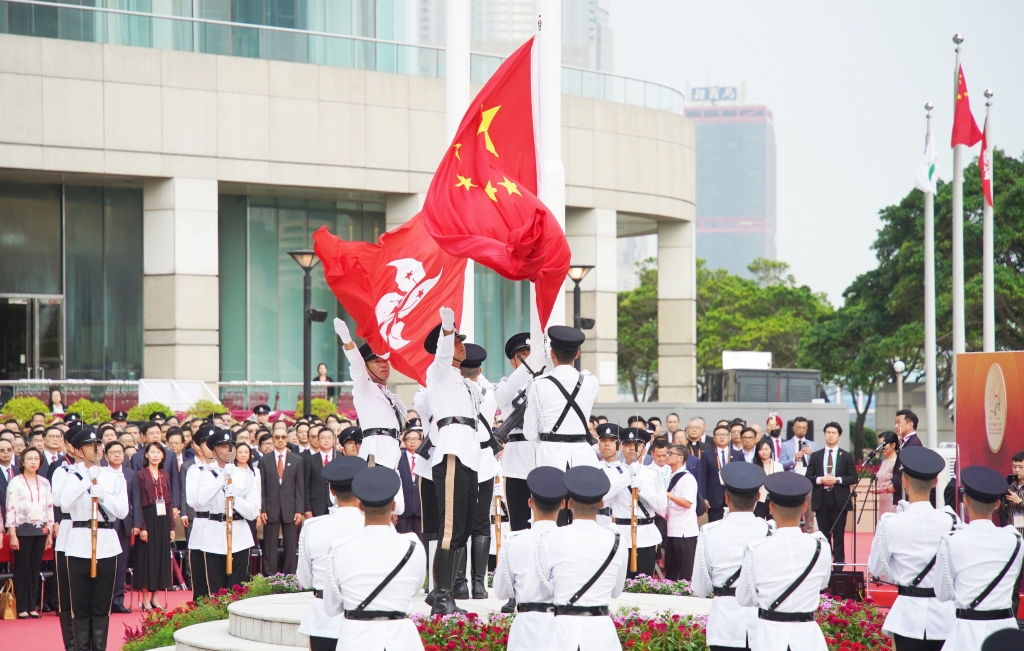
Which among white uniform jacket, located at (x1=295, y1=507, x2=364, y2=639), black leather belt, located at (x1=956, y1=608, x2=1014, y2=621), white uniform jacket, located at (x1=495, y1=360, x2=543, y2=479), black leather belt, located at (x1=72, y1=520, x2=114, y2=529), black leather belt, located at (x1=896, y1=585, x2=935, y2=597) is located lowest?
black leather belt, located at (x1=72, y1=520, x2=114, y2=529)

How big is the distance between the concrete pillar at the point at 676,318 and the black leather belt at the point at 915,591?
2854 centimetres

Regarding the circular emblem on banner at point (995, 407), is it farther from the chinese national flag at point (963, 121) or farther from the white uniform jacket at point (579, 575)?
the chinese national flag at point (963, 121)

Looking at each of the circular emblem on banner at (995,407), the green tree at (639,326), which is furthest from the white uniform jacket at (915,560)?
the green tree at (639,326)

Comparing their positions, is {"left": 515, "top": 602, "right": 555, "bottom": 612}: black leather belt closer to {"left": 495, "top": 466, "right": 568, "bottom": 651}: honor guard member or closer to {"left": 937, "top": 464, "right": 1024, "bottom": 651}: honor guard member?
{"left": 495, "top": 466, "right": 568, "bottom": 651}: honor guard member

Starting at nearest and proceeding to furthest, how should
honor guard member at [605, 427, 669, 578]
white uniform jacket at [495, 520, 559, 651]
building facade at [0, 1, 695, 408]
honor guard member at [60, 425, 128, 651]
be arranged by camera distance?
white uniform jacket at [495, 520, 559, 651], honor guard member at [60, 425, 128, 651], honor guard member at [605, 427, 669, 578], building facade at [0, 1, 695, 408]

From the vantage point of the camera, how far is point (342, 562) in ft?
20.9

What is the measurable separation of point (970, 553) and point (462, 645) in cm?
359

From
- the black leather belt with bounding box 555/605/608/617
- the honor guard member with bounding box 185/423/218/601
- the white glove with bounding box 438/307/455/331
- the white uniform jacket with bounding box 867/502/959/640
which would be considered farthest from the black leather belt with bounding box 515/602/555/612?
the honor guard member with bounding box 185/423/218/601

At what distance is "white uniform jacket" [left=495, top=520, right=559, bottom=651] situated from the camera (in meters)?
6.73

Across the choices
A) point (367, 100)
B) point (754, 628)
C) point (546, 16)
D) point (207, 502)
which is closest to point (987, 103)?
point (546, 16)

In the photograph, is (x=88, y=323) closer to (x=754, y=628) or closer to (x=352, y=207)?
(x=352, y=207)

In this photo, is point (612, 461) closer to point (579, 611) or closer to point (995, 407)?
point (995, 407)

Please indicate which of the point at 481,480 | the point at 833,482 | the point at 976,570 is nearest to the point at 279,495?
the point at 481,480

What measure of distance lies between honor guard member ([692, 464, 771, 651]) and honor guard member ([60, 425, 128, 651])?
20.7 ft
